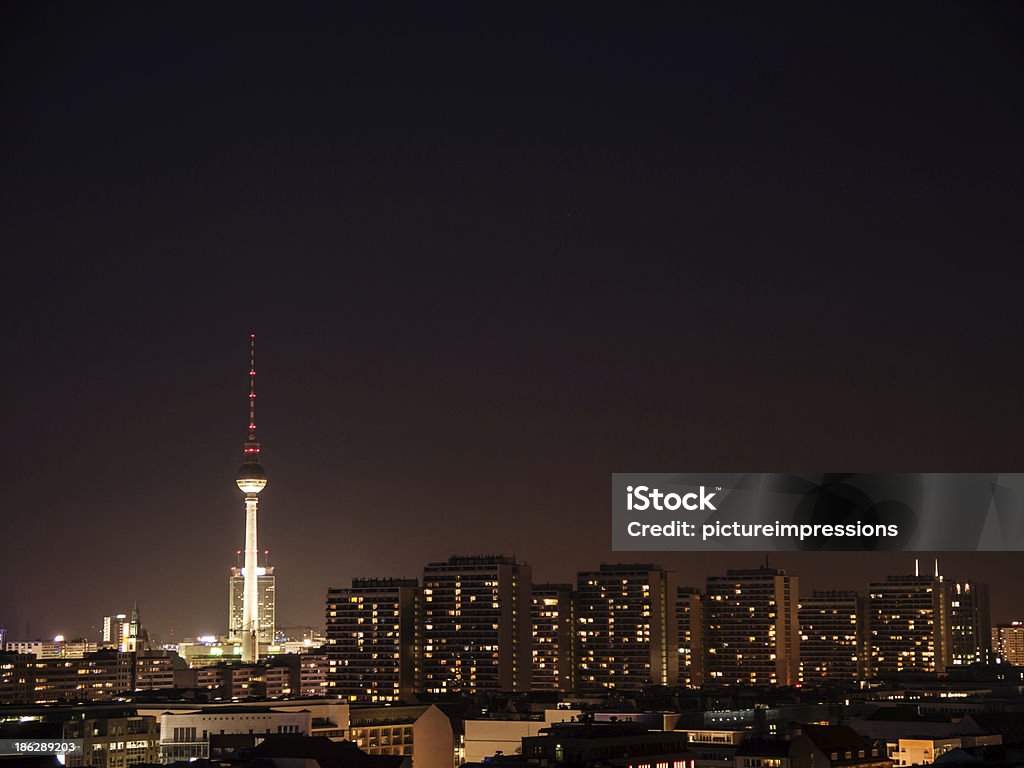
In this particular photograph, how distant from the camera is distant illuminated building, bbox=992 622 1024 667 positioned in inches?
3693

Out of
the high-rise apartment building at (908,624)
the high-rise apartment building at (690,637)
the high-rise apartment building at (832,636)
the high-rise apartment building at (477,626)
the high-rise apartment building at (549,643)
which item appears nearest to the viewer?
the high-rise apartment building at (477,626)

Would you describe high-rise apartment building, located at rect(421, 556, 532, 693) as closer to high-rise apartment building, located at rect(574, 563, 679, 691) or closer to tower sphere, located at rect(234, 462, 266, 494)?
high-rise apartment building, located at rect(574, 563, 679, 691)

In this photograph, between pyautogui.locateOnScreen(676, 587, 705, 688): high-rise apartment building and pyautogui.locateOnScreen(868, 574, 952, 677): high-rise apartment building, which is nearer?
pyautogui.locateOnScreen(676, 587, 705, 688): high-rise apartment building

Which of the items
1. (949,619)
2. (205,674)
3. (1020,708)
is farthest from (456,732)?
(949,619)

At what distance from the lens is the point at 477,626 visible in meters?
63.6

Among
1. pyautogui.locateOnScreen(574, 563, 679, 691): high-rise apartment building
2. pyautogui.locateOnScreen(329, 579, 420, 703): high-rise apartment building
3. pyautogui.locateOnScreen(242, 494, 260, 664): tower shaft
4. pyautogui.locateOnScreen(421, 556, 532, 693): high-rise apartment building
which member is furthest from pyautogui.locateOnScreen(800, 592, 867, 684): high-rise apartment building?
pyautogui.locateOnScreen(242, 494, 260, 664): tower shaft

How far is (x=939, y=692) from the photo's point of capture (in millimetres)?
52062

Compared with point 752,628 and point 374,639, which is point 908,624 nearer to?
point 752,628

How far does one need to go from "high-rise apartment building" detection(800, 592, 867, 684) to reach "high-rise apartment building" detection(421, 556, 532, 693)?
1413 centimetres

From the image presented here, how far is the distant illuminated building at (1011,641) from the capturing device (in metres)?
93.8

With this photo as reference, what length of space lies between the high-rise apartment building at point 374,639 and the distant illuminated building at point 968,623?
76.6 ft

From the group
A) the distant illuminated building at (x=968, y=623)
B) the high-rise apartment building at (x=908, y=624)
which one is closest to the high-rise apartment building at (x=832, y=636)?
the high-rise apartment building at (x=908, y=624)

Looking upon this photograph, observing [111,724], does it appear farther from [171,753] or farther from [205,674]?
[205,674]

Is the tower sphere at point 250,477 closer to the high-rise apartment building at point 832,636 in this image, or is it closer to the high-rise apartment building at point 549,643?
the high-rise apartment building at point 549,643
